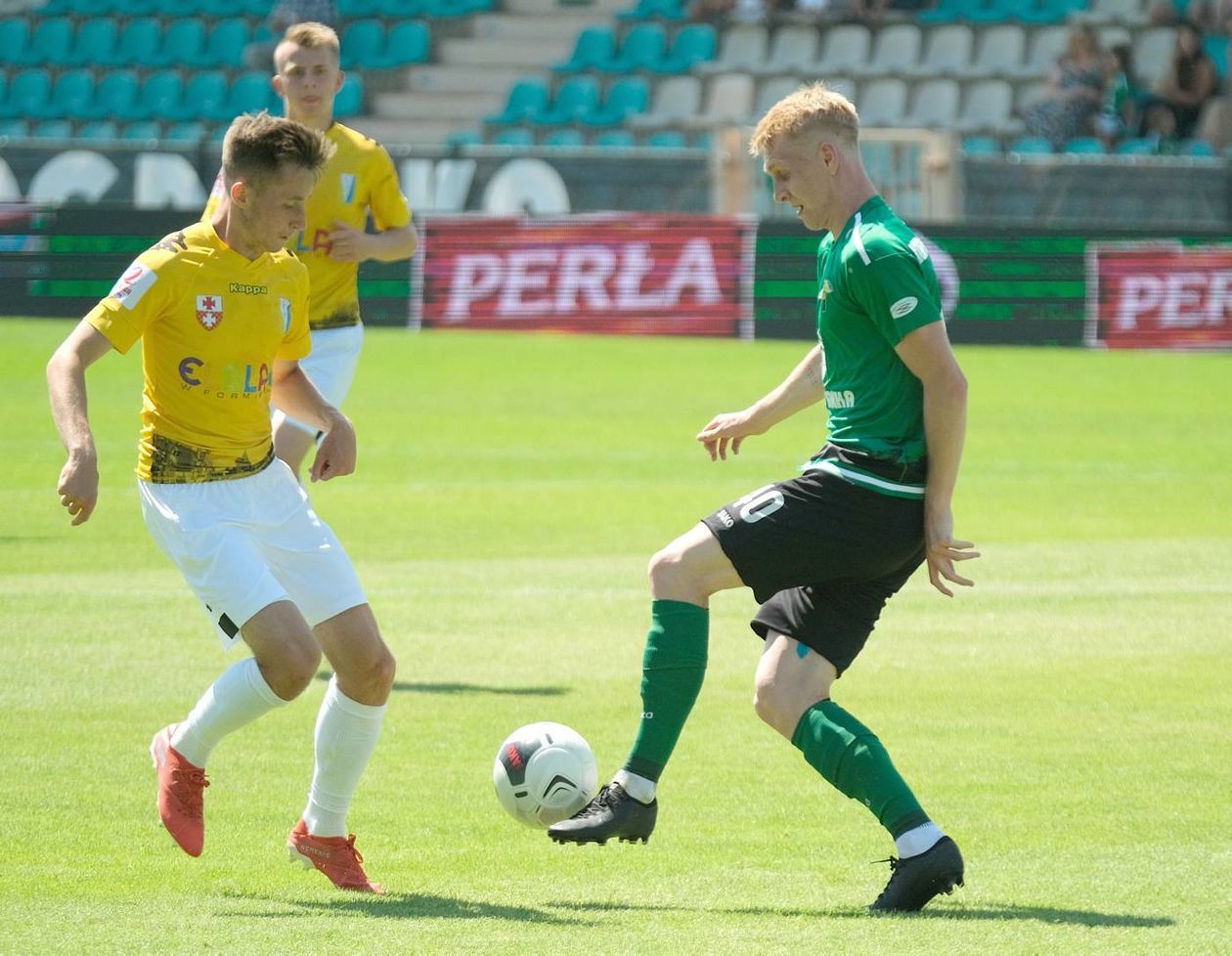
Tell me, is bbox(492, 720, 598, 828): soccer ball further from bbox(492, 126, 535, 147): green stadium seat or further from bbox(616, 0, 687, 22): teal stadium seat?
bbox(616, 0, 687, 22): teal stadium seat

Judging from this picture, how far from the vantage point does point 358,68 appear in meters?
31.6

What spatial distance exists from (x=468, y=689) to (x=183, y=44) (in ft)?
88.2

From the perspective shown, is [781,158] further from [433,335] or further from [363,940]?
[433,335]

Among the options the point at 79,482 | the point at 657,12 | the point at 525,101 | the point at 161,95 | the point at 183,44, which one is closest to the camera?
the point at 79,482

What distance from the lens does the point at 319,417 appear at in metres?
6.03

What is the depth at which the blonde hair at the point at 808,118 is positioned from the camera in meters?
5.34

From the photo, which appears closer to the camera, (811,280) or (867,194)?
(867,194)

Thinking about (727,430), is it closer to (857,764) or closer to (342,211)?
(857,764)

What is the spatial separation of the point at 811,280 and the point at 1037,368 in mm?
3157

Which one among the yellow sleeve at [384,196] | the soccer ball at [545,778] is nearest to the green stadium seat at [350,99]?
the yellow sleeve at [384,196]

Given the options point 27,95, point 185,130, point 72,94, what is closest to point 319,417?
point 185,130

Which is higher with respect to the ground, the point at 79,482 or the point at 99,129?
the point at 79,482

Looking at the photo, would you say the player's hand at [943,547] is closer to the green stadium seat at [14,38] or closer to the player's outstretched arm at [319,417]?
the player's outstretched arm at [319,417]

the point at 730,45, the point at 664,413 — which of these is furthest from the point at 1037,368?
the point at 730,45
